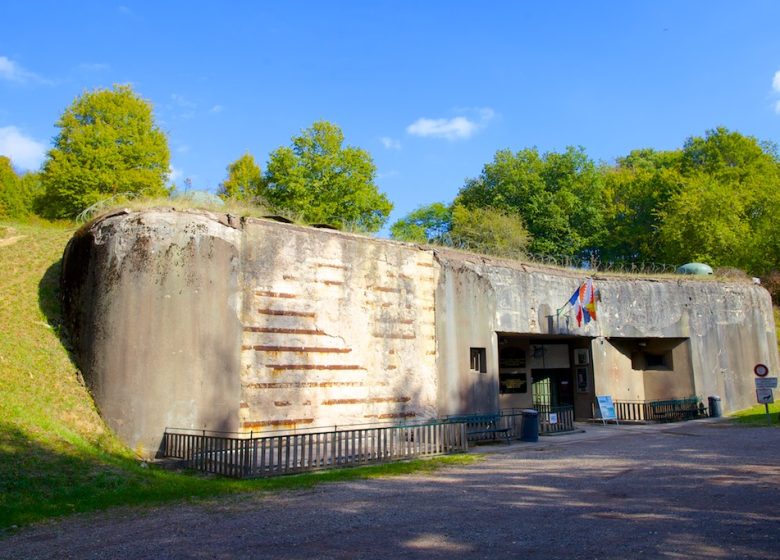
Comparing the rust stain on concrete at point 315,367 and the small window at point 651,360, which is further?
the small window at point 651,360

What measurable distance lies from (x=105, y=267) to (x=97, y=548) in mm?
9019

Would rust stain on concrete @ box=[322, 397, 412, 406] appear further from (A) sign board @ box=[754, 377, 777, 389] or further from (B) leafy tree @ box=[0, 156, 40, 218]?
(B) leafy tree @ box=[0, 156, 40, 218]

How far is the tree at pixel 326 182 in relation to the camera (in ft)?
133

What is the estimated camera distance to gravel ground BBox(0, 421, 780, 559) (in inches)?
283

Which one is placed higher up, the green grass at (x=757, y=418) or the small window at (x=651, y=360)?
the small window at (x=651, y=360)

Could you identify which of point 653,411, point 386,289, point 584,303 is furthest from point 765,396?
point 386,289

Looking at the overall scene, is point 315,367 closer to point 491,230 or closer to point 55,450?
point 55,450

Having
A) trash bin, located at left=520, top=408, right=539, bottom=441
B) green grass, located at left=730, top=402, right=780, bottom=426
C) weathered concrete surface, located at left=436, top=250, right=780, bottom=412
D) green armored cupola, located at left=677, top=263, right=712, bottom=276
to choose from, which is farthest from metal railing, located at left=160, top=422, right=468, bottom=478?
green armored cupola, located at left=677, top=263, right=712, bottom=276

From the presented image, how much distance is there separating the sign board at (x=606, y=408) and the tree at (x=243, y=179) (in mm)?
28329

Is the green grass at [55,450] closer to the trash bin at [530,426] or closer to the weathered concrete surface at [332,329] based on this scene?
the weathered concrete surface at [332,329]

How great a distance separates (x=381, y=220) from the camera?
4422 centimetres

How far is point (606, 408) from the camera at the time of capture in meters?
23.7

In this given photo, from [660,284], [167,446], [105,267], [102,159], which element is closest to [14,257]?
[105,267]

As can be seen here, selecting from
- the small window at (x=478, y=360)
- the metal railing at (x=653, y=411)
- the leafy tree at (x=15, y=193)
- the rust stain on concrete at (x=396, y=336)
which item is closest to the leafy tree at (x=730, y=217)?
Answer: the metal railing at (x=653, y=411)
